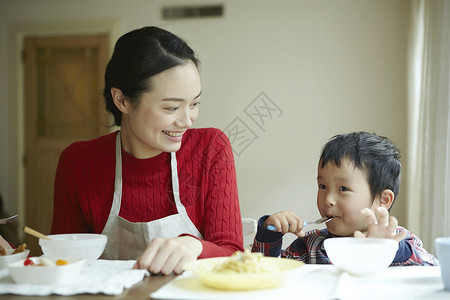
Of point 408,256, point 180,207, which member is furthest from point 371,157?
point 180,207

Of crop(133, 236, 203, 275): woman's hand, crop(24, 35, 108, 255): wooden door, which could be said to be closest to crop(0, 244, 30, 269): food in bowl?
crop(133, 236, 203, 275): woman's hand

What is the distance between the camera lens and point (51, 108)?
5.13 m

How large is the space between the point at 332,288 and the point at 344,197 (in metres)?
0.63

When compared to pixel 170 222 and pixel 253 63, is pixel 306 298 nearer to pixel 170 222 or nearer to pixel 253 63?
pixel 170 222

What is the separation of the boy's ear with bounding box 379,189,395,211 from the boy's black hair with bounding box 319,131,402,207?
1 centimetres

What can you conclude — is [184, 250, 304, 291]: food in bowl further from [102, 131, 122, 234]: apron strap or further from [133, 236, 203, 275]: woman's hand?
[102, 131, 122, 234]: apron strap

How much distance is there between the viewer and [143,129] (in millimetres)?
1476

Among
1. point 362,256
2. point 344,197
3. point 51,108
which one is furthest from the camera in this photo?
point 51,108

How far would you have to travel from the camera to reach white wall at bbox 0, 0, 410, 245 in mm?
4367

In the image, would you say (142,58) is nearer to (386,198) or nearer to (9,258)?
(9,258)

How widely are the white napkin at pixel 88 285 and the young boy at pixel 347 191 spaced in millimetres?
511

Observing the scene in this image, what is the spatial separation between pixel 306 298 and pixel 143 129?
85 cm

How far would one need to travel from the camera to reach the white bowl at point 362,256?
91cm

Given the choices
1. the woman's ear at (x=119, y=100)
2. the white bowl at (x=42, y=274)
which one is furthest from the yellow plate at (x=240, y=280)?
the woman's ear at (x=119, y=100)
